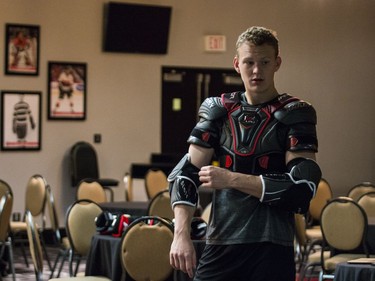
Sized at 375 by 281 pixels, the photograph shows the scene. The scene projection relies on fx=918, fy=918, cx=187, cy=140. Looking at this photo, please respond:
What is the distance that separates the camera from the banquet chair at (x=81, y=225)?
23.0 feet

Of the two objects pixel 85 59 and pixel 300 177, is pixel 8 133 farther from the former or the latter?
pixel 300 177

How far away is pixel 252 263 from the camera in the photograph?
2.53 m

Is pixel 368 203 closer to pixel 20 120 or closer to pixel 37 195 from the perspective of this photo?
pixel 37 195

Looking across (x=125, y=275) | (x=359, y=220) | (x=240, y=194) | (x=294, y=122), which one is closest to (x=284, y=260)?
(x=240, y=194)

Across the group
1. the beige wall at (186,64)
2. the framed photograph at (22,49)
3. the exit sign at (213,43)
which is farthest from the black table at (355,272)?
the exit sign at (213,43)

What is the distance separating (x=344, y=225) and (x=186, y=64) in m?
5.97

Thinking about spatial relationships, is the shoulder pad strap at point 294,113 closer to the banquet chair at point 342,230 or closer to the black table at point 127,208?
the banquet chair at point 342,230

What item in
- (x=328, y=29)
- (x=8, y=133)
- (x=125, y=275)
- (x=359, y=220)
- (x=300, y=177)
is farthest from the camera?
(x=328, y=29)

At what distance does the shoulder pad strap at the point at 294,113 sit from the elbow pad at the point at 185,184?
280 mm

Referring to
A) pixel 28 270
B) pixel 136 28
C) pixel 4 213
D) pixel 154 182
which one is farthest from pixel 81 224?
pixel 136 28

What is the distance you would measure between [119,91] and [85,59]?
0.63m

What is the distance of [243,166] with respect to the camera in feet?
8.34

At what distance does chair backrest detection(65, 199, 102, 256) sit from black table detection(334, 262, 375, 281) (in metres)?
2.49

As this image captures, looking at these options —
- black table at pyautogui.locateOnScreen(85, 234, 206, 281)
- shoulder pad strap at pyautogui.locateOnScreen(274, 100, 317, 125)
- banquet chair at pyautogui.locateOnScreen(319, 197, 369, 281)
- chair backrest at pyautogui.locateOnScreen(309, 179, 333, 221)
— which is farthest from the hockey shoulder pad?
chair backrest at pyautogui.locateOnScreen(309, 179, 333, 221)
